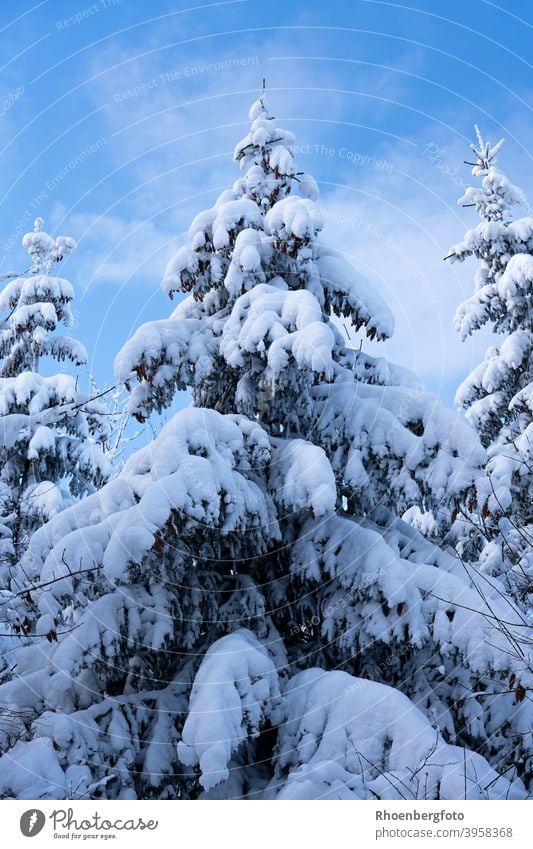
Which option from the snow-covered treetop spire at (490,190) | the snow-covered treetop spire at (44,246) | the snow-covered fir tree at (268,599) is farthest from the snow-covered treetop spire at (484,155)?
the snow-covered treetop spire at (44,246)

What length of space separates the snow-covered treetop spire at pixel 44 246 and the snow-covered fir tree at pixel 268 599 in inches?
294

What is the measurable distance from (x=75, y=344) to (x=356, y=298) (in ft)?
27.1

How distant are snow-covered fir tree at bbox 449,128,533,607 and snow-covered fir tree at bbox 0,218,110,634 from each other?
7.37m

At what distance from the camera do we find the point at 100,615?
17.7 feet
